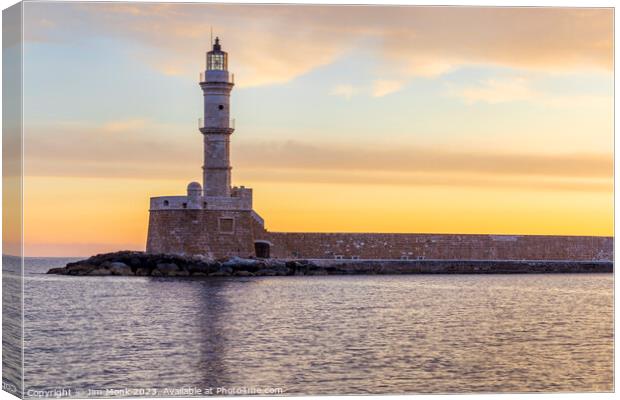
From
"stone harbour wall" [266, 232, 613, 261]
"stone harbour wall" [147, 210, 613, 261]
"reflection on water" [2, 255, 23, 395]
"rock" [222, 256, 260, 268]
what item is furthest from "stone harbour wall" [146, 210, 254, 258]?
"reflection on water" [2, 255, 23, 395]

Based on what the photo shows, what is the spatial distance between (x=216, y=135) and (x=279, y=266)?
4.60 meters

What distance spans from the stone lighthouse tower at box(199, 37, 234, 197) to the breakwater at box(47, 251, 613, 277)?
2151 mm

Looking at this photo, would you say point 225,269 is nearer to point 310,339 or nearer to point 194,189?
point 194,189

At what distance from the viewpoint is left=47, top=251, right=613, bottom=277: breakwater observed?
110 ft

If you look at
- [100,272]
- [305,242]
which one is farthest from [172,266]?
[305,242]

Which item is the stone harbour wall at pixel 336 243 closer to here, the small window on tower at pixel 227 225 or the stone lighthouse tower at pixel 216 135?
the small window on tower at pixel 227 225

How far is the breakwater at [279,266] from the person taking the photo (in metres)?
33.4

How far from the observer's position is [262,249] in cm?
3591

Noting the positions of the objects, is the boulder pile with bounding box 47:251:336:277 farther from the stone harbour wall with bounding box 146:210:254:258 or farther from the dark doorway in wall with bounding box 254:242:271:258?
the dark doorway in wall with bounding box 254:242:271:258

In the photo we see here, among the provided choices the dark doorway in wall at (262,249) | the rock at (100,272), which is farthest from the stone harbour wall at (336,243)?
the rock at (100,272)

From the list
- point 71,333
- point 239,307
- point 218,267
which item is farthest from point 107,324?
point 218,267

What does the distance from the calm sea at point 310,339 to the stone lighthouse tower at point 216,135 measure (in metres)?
3.52

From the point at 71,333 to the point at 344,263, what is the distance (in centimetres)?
1822

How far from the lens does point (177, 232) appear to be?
33750mm
